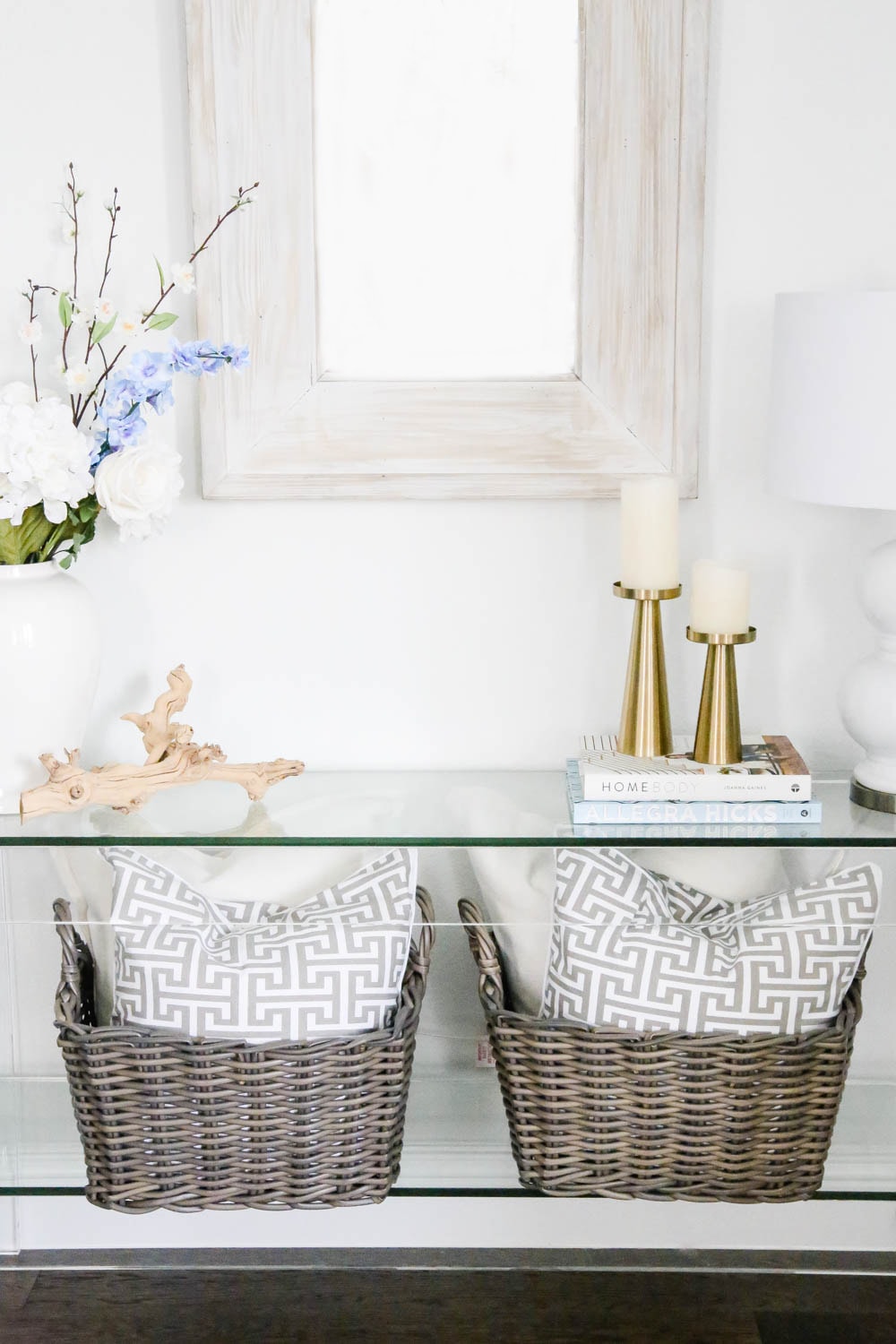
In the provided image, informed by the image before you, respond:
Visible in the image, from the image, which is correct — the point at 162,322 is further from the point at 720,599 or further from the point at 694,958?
the point at 694,958

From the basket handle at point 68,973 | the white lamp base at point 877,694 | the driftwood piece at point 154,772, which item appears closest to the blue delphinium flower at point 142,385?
the driftwood piece at point 154,772

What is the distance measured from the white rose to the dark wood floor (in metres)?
1.09

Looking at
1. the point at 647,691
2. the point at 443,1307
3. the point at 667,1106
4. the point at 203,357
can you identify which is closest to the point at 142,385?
the point at 203,357

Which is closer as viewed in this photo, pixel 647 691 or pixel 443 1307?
pixel 647 691

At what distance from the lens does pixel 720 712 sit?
1441mm

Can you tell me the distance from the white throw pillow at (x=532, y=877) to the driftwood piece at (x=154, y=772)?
0.81 feet

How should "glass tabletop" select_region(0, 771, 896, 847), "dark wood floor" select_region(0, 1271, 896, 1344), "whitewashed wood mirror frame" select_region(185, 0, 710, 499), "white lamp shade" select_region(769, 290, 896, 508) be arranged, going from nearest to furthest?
"white lamp shade" select_region(769, 290, 896, 508) → "glass tabletop" select_region(0, 771, 896, 847) → "whitewashed wood mirror frame" select_region(185, 0, 710, 499) → "dark wood floor" select_region(0, 1271, 896, 1344)

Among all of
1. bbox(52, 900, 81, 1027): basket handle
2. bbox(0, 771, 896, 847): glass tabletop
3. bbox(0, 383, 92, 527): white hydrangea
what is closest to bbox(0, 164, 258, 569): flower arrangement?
bbox(0, 383, 92, 527): white hydrangea

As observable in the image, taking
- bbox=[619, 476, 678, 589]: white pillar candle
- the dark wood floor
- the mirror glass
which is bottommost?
the dark wood floor

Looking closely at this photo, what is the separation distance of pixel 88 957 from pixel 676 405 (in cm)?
99

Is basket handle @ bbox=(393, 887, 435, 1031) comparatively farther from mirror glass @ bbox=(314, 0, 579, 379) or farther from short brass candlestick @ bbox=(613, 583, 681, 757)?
mirror glass @ bbox=(314, 0, 579, 379)

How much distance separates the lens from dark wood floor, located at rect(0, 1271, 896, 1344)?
5.32 feet

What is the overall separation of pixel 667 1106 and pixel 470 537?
73 centimetres

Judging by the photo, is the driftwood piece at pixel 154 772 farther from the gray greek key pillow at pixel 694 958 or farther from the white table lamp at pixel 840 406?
the white table lamp at pixel 840 406
